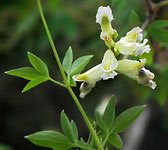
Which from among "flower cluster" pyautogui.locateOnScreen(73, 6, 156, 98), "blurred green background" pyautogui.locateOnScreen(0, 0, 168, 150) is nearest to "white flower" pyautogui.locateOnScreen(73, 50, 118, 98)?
"flower cluster" pyautogui.locateOnScreen(73, 6, 156, 98)

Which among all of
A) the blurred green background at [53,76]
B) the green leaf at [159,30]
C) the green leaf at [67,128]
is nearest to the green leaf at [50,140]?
the green leaf at [67,128]

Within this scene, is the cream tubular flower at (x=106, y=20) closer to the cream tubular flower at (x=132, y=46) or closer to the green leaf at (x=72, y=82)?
the cream tubular flower at (x=132, y=46)

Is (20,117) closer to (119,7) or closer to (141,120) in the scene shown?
(141,120)

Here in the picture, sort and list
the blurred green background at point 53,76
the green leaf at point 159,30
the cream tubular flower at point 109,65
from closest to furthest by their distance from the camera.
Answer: the cream tubular flower at point 109,65 < the green leaf at point 159,30 < the blurred green background at point 53,76

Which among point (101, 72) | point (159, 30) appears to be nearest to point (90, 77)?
point (101, 72)

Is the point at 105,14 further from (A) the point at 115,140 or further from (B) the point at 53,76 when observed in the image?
(B) the point at 53,76

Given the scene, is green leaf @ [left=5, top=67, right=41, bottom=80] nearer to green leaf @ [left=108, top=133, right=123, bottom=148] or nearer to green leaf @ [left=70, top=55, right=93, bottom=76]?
green leaf @ [left=70, top=55, right=93, bottom=76]

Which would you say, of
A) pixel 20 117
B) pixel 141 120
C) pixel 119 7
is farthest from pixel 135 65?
pixel 20 117
